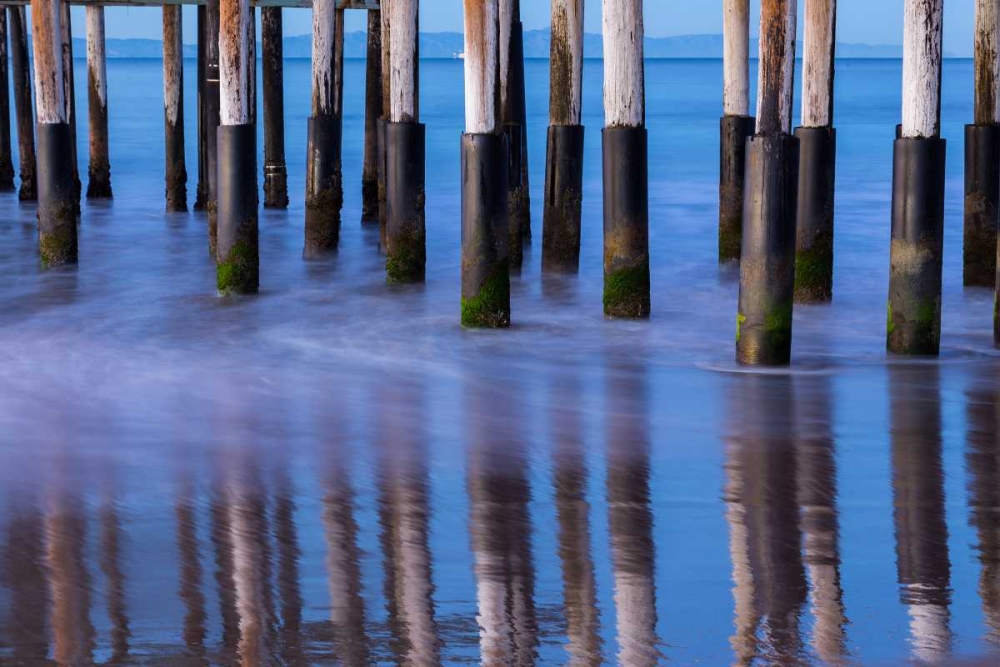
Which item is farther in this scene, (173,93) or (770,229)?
(173,93)

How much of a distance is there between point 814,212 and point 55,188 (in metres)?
4.72

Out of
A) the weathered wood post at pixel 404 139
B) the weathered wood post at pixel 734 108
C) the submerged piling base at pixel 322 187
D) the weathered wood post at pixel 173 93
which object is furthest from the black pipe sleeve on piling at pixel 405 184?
the weathered wood post at pixel 173 93

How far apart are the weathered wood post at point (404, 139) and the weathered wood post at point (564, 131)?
0.99m

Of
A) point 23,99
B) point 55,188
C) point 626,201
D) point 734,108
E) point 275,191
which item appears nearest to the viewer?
point 626,201

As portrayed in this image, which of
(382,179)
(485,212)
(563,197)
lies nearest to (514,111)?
(563,197)

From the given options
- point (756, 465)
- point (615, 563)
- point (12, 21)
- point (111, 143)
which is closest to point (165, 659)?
point (615, 563)

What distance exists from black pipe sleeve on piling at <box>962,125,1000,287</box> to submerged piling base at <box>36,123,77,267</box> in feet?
18.0

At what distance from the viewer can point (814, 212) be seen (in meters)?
9.57

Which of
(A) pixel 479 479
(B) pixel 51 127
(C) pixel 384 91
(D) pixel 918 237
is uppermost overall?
(C) pixel 384 91

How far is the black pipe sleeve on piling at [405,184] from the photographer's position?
32.2 feet

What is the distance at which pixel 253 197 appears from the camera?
32.1ft

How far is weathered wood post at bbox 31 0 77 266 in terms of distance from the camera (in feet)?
34.3

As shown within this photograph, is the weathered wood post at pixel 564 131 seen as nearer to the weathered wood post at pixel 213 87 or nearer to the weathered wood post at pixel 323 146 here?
the weathered wood post at pixel 323 146

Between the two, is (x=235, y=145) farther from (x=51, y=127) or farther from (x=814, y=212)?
(x=814, y=212)
